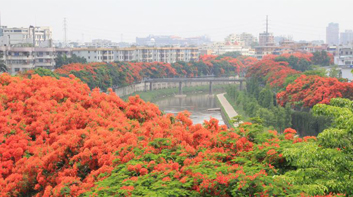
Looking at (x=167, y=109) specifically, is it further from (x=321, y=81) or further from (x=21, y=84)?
(x=21, y=84)

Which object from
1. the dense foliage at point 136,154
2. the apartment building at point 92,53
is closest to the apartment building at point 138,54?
Result: the apartment building at point 92,53

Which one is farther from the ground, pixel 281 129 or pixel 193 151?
pixel 193 151

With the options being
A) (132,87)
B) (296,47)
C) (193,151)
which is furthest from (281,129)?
(296,47)

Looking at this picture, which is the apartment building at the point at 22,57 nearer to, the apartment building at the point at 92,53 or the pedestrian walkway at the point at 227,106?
the apartment building at the point at 92,53

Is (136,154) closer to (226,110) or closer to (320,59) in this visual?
(226,110)

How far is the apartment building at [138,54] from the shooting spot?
101875 millimetres

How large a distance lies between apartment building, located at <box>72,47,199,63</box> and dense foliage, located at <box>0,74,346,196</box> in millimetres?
77651

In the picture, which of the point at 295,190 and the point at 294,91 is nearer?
the point at 295,190

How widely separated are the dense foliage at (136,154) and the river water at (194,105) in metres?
37.1

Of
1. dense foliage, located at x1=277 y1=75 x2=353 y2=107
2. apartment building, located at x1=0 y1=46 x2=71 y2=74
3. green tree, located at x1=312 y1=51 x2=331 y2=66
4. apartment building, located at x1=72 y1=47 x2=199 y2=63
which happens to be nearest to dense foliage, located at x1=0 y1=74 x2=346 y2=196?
dense foliage, located at x1=277 y1=75 x2=353 y2=107

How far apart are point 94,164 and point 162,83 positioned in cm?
8139

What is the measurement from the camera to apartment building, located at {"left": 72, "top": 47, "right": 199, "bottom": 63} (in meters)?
102

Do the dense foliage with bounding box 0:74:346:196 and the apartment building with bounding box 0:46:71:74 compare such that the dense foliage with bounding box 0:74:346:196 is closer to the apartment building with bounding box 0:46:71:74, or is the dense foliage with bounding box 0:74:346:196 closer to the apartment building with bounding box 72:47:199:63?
the apartment building with bounding box 0:46:71:74

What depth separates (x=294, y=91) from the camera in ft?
165
